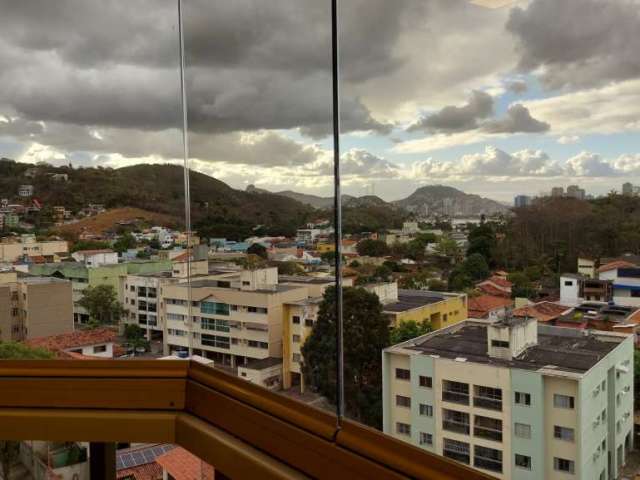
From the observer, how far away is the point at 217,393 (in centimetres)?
101

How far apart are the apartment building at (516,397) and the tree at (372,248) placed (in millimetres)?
163

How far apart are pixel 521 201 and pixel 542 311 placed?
0.55ft

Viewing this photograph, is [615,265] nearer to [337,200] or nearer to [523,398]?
[523,398]

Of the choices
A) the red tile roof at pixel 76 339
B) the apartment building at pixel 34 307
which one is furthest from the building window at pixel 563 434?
the apartment building at pixel 34 307

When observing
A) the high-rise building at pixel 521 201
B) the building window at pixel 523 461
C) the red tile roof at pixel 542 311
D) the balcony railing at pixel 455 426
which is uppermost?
the high-rise building at pixel 521 201

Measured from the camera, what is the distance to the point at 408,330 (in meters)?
0.86

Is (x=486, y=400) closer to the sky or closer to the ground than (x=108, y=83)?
closer to the ground

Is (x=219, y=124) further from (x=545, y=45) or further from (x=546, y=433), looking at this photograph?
(x=546, y=433)

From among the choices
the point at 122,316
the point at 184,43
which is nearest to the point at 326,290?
the point at 184,43

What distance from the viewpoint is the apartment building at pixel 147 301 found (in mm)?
1578

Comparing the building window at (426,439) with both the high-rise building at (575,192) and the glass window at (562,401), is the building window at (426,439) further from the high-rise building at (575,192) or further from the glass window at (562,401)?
the high-rise building at (575,192)

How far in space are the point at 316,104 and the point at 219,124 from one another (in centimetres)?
48

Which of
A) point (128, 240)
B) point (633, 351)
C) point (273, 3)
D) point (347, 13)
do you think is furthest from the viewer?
point (128, 240)

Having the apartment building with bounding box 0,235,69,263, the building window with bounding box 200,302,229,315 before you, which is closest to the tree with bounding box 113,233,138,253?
the apartment building with bounding box 0,235,69,263
